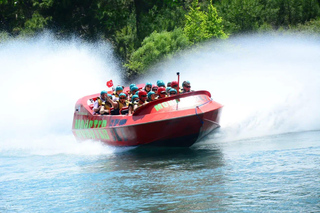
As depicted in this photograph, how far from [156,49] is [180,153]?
2721 cm

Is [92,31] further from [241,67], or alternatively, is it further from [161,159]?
[161,159]

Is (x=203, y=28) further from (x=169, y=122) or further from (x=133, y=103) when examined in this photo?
(x=169, y=122)

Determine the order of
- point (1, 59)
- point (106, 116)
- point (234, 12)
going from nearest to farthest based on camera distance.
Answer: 1. point (106, 116)
2. point (1, 59)
3. point (234, 12)

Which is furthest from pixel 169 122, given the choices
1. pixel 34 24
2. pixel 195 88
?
pixel 34 24

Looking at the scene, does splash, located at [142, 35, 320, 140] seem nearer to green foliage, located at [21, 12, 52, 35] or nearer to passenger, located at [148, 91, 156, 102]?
passenger, located at [148, 91, 156, 102]

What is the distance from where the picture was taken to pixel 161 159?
49.4ft

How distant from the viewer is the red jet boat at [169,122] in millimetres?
15094

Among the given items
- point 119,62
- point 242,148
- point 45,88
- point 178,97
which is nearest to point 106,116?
point 178,97

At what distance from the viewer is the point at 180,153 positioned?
1580 centimetres

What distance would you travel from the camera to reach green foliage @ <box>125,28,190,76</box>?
4194 cm

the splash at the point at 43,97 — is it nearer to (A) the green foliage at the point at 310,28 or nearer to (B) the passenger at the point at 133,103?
(B) the passenger at the point at 133,103

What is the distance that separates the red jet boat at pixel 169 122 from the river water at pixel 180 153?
1.41 ft

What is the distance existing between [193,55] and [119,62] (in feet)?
29.6

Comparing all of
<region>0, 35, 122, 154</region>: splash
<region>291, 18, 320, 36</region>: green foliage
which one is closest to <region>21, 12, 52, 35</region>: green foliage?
<region>0, 35, 122, 154</region>: splash
